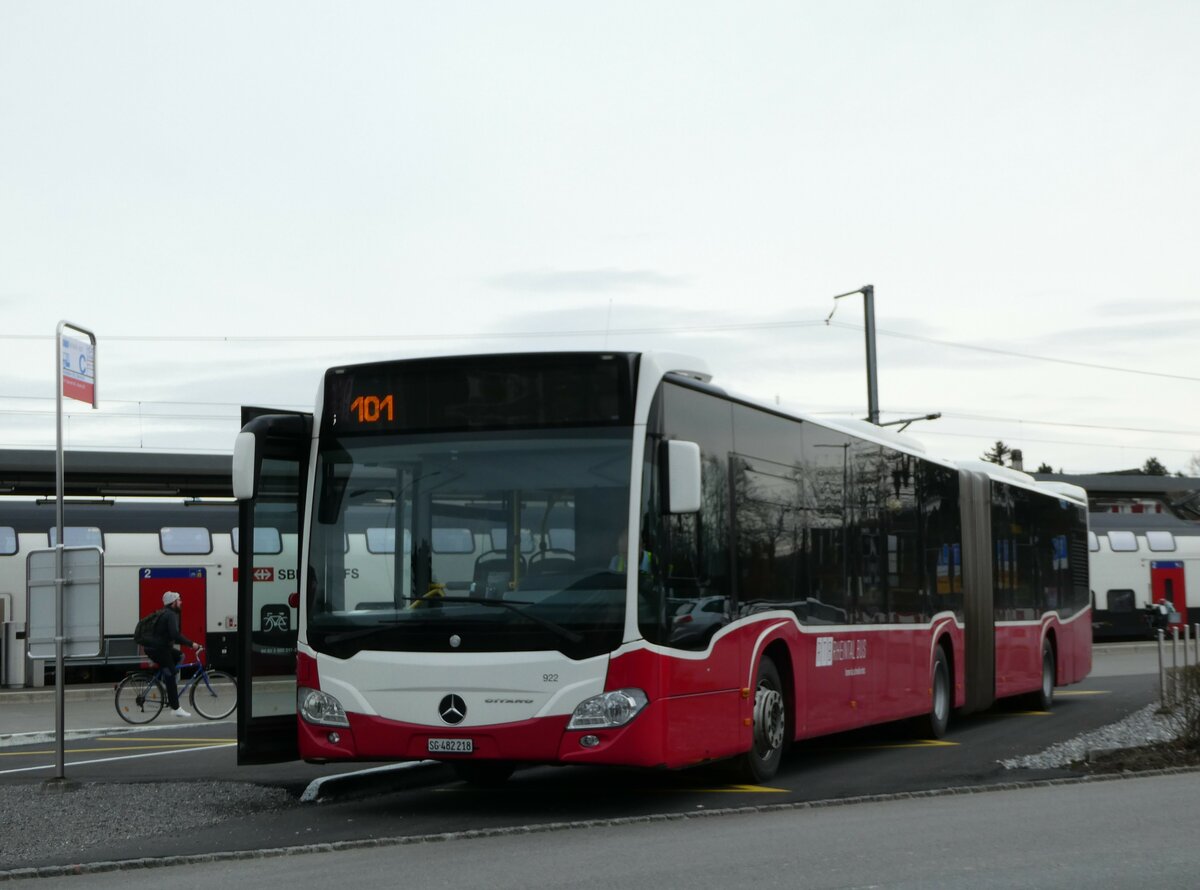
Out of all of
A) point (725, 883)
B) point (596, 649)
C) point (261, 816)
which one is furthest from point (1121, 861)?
point (261, 816)

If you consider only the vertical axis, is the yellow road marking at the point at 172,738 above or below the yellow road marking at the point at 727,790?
below

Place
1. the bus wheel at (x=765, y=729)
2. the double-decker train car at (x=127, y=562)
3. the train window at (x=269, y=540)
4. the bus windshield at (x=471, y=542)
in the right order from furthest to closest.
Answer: the double-decker train car at (x=127, y=562) → the bus wheel at (x=765, y=729) → the train window at (x=269, y=540) → the bus windshield at (x=471, y=542)

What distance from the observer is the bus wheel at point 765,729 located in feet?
40.5

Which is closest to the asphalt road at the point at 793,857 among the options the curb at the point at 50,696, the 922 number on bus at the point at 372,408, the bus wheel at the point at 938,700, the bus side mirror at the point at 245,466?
the bus side mirror at the point at 245,466

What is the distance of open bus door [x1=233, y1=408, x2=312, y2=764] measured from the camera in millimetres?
11508

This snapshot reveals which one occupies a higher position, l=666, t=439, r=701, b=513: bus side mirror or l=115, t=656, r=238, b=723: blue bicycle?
l=666, t=439, r=701, b=513: bus side mirror

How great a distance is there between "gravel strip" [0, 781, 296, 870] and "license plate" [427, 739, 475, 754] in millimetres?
1765

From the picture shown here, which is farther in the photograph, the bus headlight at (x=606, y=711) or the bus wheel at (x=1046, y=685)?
the bus wheel at (x=1046, y=685)

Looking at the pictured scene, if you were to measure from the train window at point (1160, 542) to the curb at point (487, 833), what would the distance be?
37.4m

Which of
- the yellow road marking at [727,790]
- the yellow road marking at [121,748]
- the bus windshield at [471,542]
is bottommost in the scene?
the yellow road marking at [121,748]

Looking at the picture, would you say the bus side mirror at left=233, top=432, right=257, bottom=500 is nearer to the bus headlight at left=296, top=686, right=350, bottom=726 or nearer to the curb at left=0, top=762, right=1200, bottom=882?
the bus headlight at left=296, top=686, right=350, bottom=726

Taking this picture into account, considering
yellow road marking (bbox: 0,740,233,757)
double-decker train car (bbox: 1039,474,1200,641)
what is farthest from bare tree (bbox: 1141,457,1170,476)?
yellow road marking (bbox: 0,740,233,757)

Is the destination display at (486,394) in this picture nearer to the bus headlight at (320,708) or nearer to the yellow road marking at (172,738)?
the bus headlight at (320,708)

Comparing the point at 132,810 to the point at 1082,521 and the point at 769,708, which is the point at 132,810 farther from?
the point at 1082,521
